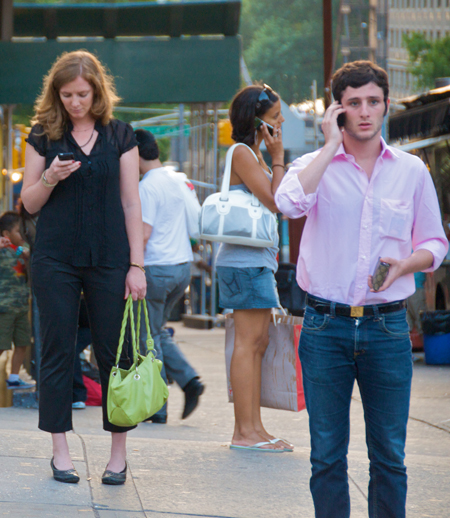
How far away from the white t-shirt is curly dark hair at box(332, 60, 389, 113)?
2.90 metres

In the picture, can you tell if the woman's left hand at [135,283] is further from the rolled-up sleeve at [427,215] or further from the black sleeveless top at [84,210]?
the rolled-up sleeve at [427,215]

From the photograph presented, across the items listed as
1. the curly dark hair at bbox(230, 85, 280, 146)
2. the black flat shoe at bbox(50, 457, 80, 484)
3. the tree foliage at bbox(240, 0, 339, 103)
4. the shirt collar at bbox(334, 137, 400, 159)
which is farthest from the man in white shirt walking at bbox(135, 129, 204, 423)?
the tree foliage at bbox(240, 0, 339, 103)

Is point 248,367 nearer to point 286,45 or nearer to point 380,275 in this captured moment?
point 380,275

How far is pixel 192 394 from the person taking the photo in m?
5.80

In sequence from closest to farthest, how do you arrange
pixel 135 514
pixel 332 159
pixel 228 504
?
→ pixel 332 159 < pixel 135 514 < pixel 228 504

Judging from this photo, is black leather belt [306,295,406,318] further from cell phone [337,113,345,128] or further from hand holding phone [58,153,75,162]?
hand holding phone [58,153,75,162]

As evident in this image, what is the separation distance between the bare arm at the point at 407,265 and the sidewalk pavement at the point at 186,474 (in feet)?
4.41

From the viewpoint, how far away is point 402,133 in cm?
1143

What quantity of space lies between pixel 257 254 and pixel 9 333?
317 centimetres

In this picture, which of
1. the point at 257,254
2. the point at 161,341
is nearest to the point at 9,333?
the point at 161,341

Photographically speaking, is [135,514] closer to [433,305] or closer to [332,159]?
[332,159]

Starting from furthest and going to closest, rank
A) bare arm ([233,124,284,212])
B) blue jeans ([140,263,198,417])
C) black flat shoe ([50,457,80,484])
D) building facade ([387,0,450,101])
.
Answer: building facade ([387,0,450,101]), blue jeans ([140,263,198,417]), bare arm ([233,124,284,212]), black flat shoe ([50,457,80,484])

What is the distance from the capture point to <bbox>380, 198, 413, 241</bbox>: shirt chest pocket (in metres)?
2.85

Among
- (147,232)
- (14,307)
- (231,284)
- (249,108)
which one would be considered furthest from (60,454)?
(14,307)
